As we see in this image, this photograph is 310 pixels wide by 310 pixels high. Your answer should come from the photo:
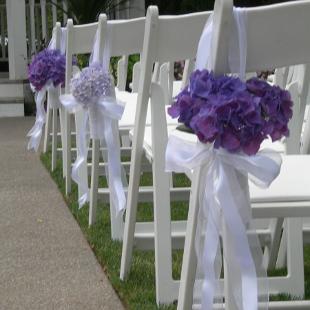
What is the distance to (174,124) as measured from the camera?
13.9 ft

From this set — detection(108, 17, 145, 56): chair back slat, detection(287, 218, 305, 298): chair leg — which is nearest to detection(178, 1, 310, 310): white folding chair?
detection(287, 218, 305, 298): chair leg

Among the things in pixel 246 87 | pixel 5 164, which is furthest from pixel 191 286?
pixel 5 164

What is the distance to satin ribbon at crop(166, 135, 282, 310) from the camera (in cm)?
207

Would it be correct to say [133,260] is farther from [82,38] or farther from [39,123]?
[39,123]

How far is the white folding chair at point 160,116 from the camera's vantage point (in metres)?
2.93

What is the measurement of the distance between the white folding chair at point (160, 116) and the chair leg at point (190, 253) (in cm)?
69

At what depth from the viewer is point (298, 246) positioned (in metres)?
3.17

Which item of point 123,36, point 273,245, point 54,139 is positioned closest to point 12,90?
point 54,139

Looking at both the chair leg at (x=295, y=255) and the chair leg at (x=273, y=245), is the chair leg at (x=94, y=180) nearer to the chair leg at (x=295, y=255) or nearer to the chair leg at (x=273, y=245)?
the chair leg at (x=273, y=245)

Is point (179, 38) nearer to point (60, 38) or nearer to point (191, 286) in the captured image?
point (191, 286)

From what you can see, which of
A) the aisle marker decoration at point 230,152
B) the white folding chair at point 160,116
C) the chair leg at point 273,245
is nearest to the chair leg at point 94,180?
the white folding chair at point 160,116

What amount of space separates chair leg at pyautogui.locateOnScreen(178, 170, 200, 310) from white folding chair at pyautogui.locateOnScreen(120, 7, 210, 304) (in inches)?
27.2

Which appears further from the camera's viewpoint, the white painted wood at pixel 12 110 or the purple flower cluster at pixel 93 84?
the white painted wood at pixel 12 110

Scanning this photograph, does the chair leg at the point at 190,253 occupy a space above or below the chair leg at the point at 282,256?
above
